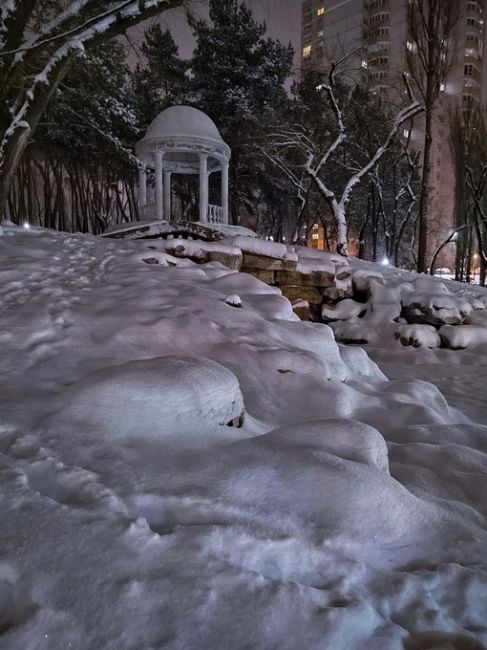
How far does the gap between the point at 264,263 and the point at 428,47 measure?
1110cm

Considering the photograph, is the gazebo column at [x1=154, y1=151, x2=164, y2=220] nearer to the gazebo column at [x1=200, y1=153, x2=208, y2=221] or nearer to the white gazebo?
the white gazebo

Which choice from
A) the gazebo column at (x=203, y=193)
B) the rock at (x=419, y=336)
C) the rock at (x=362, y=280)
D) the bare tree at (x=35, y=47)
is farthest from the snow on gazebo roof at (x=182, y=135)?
the rock at (x=419, y=336)

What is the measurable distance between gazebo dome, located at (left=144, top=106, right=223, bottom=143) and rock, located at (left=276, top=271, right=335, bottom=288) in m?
5.66

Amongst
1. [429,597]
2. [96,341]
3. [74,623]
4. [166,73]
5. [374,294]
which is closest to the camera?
[74,623]

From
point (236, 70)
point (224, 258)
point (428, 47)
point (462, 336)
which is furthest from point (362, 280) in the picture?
point (236, 70)

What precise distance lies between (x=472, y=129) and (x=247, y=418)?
74.8 ft

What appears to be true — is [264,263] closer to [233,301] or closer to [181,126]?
[233,301]

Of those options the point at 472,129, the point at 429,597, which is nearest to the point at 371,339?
the point at 429,597

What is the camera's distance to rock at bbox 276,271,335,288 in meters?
8.48

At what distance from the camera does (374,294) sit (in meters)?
9.13

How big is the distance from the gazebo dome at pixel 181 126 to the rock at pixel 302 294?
5882 mm

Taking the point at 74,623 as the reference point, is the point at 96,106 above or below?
above

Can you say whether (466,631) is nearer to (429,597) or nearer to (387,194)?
(429,597)

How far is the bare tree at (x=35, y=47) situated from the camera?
655 centimetres
